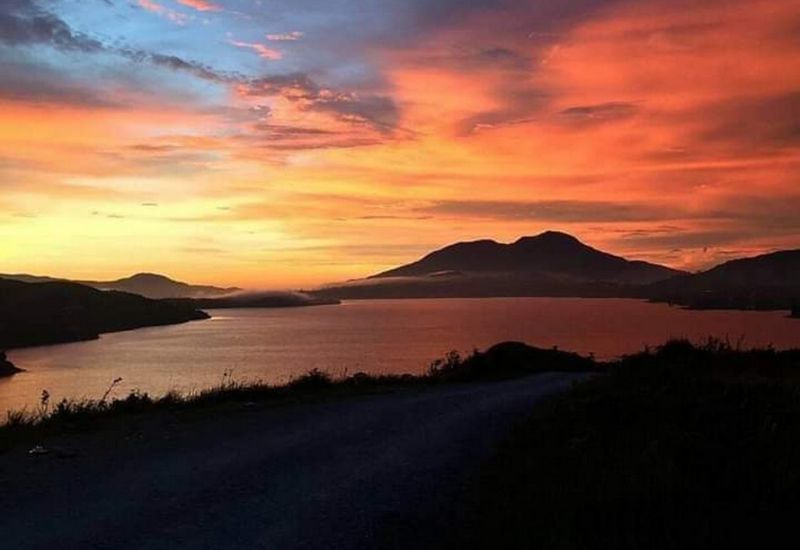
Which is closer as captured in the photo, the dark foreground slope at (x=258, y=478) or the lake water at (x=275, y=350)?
the dark foreground slope at (x=258, y=478)

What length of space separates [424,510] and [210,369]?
64952mm

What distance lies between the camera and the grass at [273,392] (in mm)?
12984

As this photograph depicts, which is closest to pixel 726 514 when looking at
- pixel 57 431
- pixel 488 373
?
pixel 57 431

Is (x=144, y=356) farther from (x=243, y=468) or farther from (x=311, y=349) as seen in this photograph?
(x=243, y=468)

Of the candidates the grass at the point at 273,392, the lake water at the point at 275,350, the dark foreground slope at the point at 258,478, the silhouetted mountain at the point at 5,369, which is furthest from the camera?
the silhouetted mountain at the point at 5,369

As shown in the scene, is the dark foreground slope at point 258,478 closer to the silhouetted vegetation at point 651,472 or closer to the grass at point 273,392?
the silhouetted vegetation at point 651,472

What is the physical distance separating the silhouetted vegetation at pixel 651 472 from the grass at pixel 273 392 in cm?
622

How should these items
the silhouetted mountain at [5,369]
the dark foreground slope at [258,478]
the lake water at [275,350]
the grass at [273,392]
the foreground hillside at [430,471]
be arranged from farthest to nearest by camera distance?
the silhouetted mountain at [5,369], the lake water at [275,350], the grass at [273,392], the dark foreground slope at [258,478], the foreground hillside at [430,471]

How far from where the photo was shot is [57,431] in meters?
12.2

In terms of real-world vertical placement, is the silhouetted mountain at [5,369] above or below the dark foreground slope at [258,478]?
below

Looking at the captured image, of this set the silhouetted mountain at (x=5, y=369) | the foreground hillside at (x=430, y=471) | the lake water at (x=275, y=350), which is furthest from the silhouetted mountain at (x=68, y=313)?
the foreground hillside at (x=430, y=471)

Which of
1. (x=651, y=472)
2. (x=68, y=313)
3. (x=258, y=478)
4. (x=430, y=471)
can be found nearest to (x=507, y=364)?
(x=430, y=471)

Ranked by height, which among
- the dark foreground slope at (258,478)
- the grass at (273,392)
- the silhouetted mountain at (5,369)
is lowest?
the silhouetted mountain at (5,369)

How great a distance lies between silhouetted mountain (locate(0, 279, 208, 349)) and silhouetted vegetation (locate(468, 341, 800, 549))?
130m
